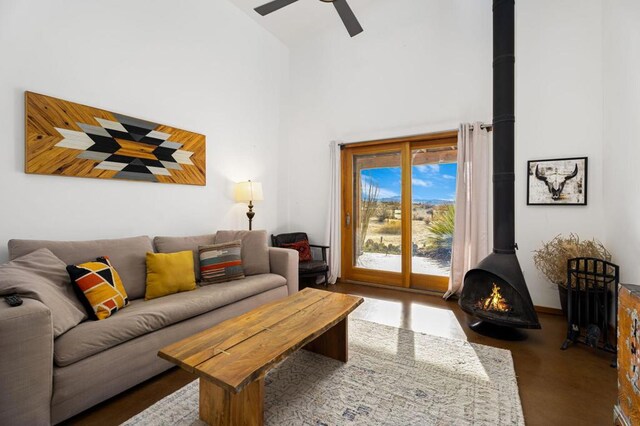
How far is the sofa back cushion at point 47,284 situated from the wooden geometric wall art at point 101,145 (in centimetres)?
78

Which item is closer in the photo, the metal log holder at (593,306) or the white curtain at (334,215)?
the metal log holder at (593,306)

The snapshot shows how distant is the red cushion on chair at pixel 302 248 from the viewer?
166 inches

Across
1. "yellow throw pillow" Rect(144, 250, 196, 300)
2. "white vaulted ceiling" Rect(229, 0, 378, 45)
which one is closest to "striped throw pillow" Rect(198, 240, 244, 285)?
"yellow throw pillow" Rect(144, 250, 196, 300)

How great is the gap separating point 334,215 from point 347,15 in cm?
255

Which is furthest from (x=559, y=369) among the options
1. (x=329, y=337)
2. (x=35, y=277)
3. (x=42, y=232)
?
(x=42, y=232)

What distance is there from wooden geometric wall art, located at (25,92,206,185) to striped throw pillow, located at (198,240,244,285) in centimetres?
92

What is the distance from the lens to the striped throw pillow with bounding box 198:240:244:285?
9.23 feet

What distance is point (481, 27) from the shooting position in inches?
135

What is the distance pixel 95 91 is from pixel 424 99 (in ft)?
11.9

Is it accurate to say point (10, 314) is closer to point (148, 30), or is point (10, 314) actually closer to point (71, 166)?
point (71, 166)

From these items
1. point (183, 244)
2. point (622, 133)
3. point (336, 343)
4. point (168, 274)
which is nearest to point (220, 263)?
point (183, 244)

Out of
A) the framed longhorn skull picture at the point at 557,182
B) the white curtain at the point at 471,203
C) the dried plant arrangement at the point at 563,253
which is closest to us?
the dried plant arrangement at the point at 563,253

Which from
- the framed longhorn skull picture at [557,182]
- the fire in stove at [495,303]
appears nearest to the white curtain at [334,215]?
the fire in stove at [495,303]

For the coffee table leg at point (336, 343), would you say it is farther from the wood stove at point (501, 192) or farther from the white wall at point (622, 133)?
the white wall at point (622, 133)
